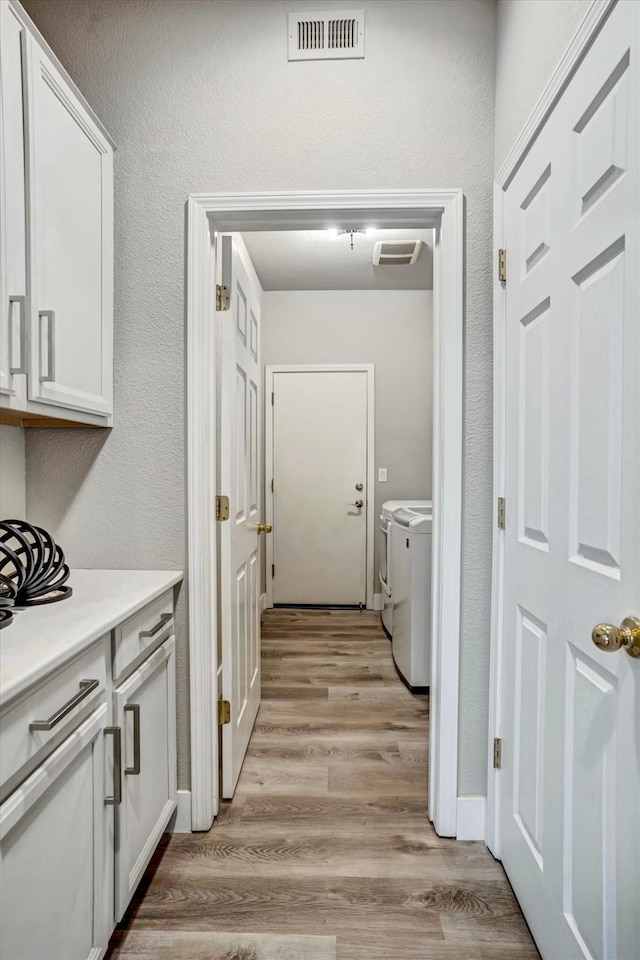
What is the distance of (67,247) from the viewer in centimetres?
146

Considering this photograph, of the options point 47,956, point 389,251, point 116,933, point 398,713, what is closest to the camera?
point 47,956

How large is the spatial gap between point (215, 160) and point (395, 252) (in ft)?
6.86

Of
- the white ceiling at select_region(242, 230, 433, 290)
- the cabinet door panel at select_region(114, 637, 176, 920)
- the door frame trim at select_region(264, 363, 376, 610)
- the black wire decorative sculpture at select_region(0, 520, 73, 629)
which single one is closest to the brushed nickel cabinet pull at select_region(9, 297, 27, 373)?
the black wire decorative sculpture at select_region(0, 520, 73, 629)

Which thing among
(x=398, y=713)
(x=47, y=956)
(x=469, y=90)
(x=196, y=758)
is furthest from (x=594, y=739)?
(x=469, y=90)

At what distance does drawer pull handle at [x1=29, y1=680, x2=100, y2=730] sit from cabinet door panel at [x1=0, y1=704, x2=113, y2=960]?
0.07 meters

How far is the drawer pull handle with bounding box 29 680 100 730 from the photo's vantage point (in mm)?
947

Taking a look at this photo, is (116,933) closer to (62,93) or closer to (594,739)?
(594,739)

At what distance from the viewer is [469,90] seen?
68.1 inches

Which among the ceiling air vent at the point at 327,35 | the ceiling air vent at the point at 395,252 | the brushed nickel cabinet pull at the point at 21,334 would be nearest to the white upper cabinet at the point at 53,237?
the brushed nickel cabinet pull at the point at 21,334

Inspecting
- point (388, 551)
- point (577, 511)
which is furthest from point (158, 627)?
point (388, 551)

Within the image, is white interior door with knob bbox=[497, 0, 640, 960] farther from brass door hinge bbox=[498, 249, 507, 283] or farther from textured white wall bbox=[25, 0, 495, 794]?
textured white wall bbox=[25, 0, 495, 794]

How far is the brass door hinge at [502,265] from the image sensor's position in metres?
1.64

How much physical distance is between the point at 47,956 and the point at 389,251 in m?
3.69

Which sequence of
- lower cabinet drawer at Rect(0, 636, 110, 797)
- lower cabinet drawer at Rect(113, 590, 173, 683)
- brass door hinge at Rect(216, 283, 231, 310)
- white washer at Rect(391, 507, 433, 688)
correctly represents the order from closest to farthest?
lower cabinet drawer at Rect(0, 636, 110, 797) < lower cabinet drawer at Rect(113, 590, 173, 683) < brass door hinge at Rect(216, 283, 231, 310) < white washer at Rect(391, 507, 433, 688)
